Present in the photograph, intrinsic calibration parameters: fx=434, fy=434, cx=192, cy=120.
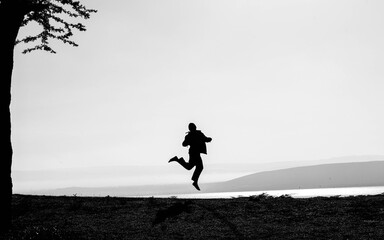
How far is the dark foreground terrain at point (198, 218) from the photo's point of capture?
1030 cm

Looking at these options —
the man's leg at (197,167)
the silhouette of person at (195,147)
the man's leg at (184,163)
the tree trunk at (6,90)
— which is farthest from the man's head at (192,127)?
the tree trunk at (6,90)

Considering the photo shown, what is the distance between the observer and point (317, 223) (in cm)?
1123

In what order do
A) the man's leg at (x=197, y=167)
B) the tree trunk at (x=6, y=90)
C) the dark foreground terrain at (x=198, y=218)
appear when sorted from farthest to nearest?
1. the man's leg at (x=197, y=167)
2. the tree trunk at (x=6, y=90)
3. the dark foreground terrain at (x=198, y=218)

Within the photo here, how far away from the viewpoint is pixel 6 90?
11852 mm

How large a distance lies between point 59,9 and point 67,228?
8.42 m

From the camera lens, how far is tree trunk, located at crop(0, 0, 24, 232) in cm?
1164

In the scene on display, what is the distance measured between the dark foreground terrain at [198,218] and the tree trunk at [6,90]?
89 cm

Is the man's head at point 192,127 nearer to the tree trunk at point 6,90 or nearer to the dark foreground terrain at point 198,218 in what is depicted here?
the dark foreground terrain at point 198,218

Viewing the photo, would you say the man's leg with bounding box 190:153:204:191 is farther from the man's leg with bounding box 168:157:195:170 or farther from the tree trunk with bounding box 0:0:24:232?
the tree trunk with bounding box 0:0:24:232

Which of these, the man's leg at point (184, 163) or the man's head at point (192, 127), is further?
the man's leg at point (184, 163)

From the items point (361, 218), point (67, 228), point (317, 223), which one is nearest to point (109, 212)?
point (67, 228)

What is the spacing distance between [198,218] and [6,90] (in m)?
6.37

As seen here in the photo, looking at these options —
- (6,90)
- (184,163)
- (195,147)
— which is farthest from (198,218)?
(6,90)

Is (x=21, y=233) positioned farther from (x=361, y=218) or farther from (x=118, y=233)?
(x=361, y=218)
